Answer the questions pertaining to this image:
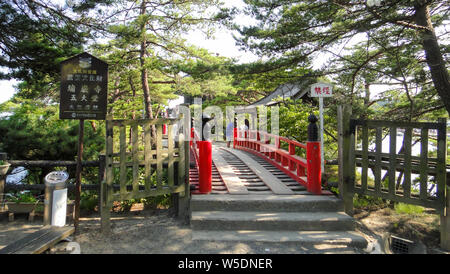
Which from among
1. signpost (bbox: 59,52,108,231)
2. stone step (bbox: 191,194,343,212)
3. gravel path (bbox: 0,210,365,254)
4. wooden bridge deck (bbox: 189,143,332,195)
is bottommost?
gravel path (bbox: 0,210,365,254)

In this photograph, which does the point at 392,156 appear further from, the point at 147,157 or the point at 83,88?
the point at 83,88

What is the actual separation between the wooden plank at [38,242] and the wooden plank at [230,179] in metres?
2.89

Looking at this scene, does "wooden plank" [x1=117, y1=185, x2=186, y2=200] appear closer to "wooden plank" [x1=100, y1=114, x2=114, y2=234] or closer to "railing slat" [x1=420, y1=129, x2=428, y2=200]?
"wooden plank" [x1=100, y1=114, x2=114, y2=234]

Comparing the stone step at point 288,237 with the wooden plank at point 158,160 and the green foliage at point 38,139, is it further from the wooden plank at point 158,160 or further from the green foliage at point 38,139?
the green foliage at point 38,139

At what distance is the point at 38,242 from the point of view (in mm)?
2771

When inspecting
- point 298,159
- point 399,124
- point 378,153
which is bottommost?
point 298,159

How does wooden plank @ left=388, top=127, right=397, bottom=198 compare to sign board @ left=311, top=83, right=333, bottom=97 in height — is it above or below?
below

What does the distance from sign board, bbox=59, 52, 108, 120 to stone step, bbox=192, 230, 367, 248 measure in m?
2.58

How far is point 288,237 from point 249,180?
2213 millimetres

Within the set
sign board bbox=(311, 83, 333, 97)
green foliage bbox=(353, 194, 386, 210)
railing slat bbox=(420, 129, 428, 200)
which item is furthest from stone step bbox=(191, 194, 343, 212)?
sign board bbox=(311, 83, 333, 97)

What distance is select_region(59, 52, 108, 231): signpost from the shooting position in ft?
13.8

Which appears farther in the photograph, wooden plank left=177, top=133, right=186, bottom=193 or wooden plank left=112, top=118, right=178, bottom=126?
wooden plank left=177, top=133, right=186, bottom=193

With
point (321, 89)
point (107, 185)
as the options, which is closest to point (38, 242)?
point (107, 185)
